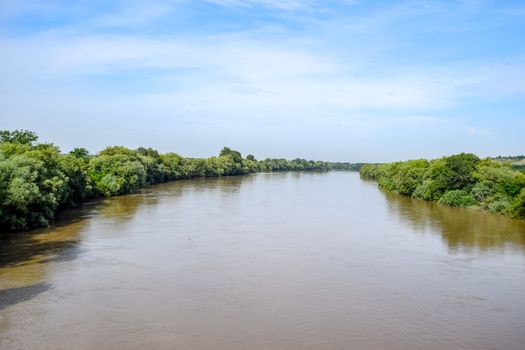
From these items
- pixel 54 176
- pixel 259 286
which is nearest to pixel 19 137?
pixel 54 176

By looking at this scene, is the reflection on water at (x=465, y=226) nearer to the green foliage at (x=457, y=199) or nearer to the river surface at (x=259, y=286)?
the river surface at (x=259, y=286)

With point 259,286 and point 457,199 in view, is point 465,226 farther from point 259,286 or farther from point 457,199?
point 259,286

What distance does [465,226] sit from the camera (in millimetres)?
31438

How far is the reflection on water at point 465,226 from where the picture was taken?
25438 mm

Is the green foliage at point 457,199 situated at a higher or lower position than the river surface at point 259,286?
higher

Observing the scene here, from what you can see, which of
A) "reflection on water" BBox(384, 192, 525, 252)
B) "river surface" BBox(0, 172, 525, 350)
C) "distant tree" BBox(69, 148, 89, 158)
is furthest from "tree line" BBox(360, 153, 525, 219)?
"distant tree" BBox(69, 148, 89, 158)

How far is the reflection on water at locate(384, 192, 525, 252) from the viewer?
2544cm

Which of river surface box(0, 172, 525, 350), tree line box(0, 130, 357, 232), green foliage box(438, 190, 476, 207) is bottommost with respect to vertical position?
river surface box(0, 172, 525, 350)

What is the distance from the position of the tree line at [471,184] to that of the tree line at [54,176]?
31449 millimetres

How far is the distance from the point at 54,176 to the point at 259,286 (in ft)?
63.0

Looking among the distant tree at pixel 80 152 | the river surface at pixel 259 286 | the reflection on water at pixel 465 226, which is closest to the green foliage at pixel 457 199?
the reflection on water at pixel 465 226

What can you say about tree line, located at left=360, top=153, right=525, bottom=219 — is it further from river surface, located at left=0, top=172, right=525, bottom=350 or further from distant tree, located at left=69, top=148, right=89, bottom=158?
distant tree, located at left=69, top=148, right=89, bottom=158

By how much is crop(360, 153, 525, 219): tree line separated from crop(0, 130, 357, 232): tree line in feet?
103

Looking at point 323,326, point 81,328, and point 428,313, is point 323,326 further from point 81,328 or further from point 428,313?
point 81,328
